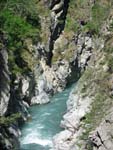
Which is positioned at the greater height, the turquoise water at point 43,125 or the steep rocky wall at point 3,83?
the steep rocky wall at point 3,83

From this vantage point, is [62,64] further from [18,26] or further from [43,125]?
[43,125]

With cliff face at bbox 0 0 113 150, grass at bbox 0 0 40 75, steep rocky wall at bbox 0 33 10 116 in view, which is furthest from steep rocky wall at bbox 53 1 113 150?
grass at bbox 0 0 40 75

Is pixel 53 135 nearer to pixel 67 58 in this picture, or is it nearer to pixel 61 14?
pixel 67 58

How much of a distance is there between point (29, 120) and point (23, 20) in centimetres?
1554

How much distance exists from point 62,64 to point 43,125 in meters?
17.5

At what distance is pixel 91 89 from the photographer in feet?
159

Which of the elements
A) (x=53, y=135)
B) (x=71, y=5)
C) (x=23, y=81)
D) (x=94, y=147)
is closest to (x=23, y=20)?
(x=23, y=81)

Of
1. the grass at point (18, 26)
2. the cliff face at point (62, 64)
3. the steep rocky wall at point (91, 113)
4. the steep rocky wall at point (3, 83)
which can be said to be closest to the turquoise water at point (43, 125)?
the cliff face at point (62, 64)

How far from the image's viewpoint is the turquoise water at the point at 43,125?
44128mm

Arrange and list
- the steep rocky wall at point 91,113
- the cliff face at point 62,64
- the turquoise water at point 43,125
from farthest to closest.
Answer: the turquoise water at point 43,125 < the cliff face at point 62,64 < the steep rocky wall at point 91,113

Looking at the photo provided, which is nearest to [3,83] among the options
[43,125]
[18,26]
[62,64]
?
[43,125]

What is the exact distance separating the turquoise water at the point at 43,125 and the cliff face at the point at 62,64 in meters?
0.98

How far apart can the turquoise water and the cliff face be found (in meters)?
0.98

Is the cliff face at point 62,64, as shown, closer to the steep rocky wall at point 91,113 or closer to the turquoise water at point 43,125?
the steep rocky wall at point 91,113
